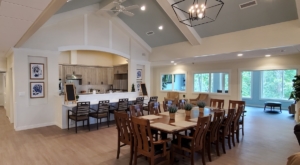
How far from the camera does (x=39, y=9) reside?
8.62 feet

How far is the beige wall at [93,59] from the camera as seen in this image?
30.4 ft

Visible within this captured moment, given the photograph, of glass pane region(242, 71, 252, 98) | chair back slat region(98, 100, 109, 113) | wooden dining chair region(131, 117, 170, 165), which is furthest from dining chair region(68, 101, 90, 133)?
glass pane region(242, 71, 252, 98)

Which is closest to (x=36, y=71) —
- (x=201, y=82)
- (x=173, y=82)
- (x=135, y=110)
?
(x=135, y=110)

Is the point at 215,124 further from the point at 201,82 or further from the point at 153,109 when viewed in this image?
the point at 201,82

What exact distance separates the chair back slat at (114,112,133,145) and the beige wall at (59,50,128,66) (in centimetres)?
682

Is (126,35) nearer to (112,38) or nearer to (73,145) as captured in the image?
(112,38)

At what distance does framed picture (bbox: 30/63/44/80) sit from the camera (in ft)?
18.9

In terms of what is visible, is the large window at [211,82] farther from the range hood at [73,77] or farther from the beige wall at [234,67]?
the range hood at [73,77]

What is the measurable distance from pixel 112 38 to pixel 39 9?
16.6 ft

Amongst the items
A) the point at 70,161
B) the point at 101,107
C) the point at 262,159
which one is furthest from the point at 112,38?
the point at 262,159

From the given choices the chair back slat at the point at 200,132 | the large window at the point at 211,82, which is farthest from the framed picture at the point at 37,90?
the large window at the point at 211,82

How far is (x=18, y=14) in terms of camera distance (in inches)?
109

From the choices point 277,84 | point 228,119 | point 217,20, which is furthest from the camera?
point 277,84

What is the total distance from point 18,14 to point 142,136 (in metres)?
2.73
